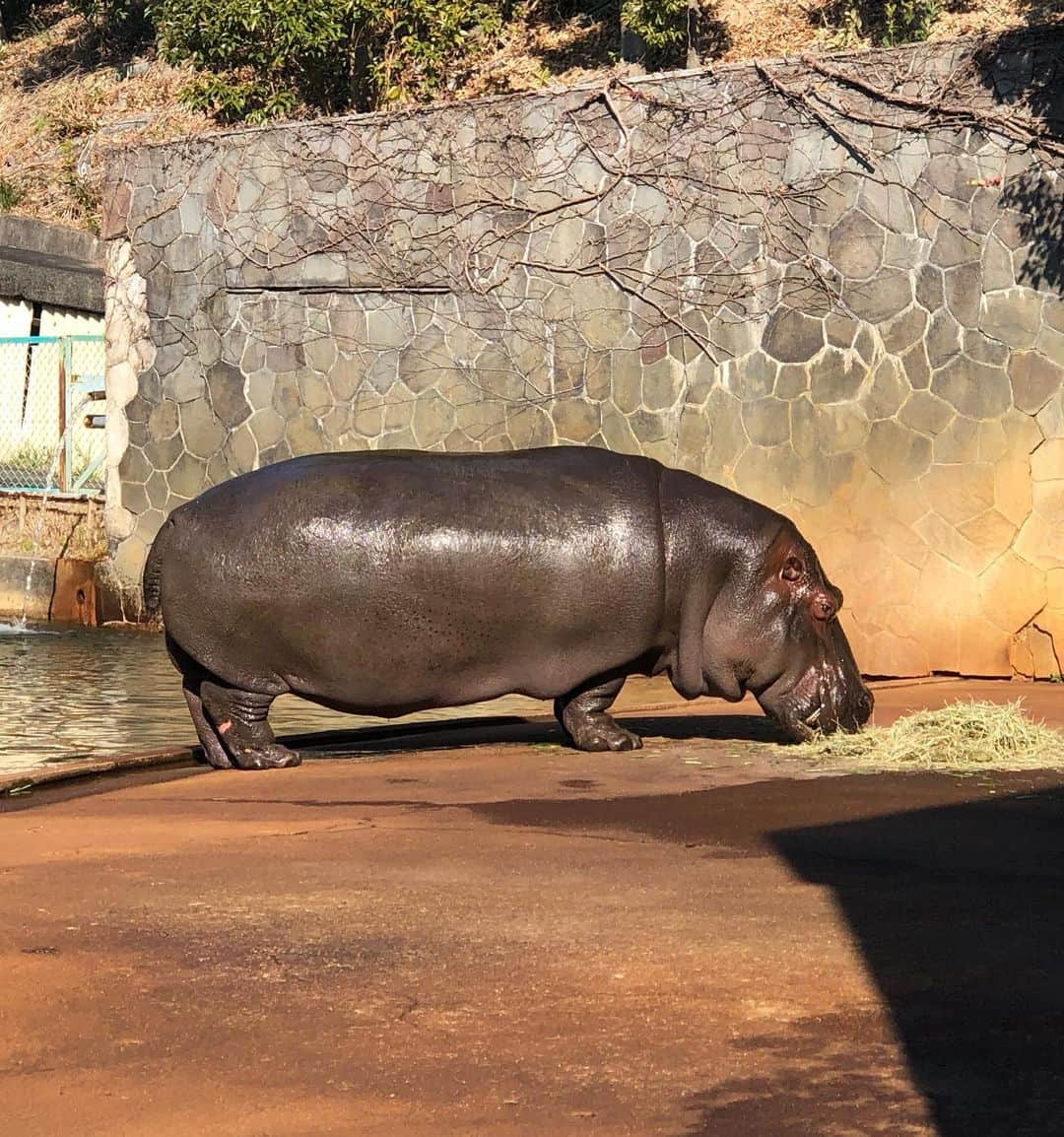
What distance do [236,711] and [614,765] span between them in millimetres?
1512

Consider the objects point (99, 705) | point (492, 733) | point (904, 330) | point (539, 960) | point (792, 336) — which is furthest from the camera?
point (792, 336)

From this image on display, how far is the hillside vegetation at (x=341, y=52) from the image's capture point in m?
19.9

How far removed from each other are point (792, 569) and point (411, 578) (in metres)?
1.58

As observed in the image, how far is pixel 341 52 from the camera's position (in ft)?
66.6

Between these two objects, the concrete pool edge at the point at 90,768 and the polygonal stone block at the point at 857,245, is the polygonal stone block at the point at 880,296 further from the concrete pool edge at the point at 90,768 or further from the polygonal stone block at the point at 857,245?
the concrete pool edge at the point at 90,768

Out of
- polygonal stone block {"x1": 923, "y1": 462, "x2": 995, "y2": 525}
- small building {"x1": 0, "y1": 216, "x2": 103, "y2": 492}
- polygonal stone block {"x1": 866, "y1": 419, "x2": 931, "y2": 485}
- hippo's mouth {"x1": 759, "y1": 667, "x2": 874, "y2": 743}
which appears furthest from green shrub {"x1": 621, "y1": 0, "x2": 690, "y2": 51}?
hippo's mouth {"x1": 759, "y1": 667, "x2": 874, "y2": 743}

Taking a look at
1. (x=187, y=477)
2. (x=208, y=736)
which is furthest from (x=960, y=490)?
(x=187, y=477)

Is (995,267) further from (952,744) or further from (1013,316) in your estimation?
(952,744)

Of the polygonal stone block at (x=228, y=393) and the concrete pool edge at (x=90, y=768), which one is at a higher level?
the polygonal stone block at (x=228, y=393)

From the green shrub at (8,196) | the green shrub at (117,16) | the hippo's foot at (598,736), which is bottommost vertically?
the hippo's foot at (598,736)

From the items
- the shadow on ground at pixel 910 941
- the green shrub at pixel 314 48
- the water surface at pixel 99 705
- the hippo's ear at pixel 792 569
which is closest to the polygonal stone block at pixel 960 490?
the water surface at pixel 99 705

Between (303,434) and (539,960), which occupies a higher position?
(303,434)

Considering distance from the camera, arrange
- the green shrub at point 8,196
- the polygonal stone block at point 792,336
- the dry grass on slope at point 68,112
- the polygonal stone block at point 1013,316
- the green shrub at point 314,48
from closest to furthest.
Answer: the polygonal stone block at point 1013,316 < the polygonal stone block at point 792,336 < the green shrub at point 314,48 < the green shrub at point 8,196 < the dry grass on slope at point 68,112

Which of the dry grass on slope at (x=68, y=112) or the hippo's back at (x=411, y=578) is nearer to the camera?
the hippo's back at (x=411, y=578)
